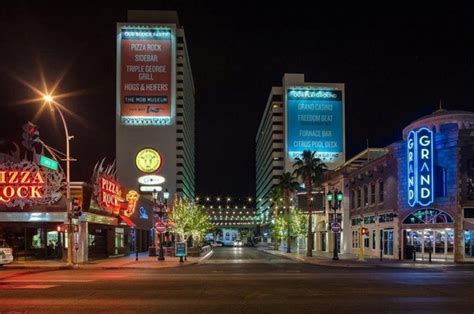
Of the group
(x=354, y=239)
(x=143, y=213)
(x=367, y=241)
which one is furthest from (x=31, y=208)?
(x=354, y=239)

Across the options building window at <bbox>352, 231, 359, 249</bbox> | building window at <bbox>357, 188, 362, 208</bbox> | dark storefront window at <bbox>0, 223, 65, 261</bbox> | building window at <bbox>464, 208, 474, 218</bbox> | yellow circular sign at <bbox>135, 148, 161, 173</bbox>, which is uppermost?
yellow circular sign at <bbox>135, 148, 161, 173</bbox>

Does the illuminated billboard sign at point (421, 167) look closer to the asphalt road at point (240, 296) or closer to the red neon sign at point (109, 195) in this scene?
the asphalt road at point (240, 296)

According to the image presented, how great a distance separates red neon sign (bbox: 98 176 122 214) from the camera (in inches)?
1799

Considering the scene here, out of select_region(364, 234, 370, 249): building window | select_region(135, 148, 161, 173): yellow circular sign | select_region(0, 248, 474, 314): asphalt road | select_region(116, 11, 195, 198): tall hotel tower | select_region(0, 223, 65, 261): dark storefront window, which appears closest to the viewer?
select_region(0, 248, 474, 314): asphalt road

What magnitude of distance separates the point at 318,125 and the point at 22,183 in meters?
122

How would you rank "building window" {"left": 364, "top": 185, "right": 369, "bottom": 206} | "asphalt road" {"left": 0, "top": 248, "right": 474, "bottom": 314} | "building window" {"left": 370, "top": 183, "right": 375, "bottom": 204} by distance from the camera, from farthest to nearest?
"building window" {"left": 364, "top": 185, "right": 369, "bottom": 206} < "building window" {"left": 370, "top": 183, "right": 375, "bottom": 204} < "asphalt road" {"left": 0, "top": 248, "right": 474, "bottom": 314}

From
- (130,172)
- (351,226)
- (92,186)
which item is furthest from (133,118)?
(92,186)

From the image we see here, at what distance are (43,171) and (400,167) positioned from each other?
90.9 feet

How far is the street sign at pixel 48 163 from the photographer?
120 feet

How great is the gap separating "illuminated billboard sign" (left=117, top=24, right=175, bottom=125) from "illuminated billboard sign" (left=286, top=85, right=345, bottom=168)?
3454 cm

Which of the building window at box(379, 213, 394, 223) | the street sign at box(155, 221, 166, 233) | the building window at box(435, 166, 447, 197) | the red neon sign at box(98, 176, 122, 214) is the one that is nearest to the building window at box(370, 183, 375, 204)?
the building window at box(379, 213, 394, 223)

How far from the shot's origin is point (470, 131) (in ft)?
144

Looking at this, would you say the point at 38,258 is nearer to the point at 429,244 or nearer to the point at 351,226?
the point at 429,244

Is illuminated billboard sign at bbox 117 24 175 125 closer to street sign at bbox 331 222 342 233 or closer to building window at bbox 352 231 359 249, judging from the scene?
building window at bbox 352 231 359 249
